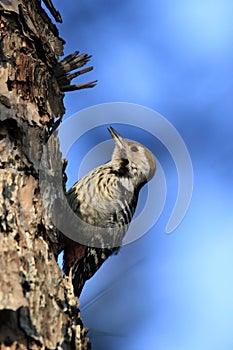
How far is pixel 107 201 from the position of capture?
3.93m

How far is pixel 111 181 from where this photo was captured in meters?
4.03

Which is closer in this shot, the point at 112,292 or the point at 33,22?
the point at 33,22

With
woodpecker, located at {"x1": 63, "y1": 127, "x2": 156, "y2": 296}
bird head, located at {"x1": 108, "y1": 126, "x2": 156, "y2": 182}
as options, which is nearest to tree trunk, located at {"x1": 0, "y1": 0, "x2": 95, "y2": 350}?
woodpecker, located at {"x1": 63, "y1": 127, "x2": 156, "y2": 296}

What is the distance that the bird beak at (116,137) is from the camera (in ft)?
14.6

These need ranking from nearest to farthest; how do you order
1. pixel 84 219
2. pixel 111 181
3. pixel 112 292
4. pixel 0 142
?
1. pixel 0 142
2. pixel 112 292
3. pixel 84 219
4. pixel 111 181

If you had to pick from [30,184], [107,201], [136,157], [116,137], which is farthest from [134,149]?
[30,184]

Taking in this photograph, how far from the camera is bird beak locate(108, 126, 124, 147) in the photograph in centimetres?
445

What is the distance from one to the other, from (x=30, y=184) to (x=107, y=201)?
5.15 ft

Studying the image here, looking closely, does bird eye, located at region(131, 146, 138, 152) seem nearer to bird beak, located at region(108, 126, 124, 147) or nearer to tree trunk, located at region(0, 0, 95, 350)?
bird beak, located at region(108, 126, 124, 147)

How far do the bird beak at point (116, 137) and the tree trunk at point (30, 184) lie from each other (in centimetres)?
116

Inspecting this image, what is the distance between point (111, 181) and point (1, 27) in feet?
5.03

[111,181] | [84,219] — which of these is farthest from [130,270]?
[111,181]

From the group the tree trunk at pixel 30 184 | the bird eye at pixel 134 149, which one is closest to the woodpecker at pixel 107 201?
the bird eye at pixel 134 149

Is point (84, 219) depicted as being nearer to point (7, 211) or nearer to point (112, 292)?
point (112, 292)
